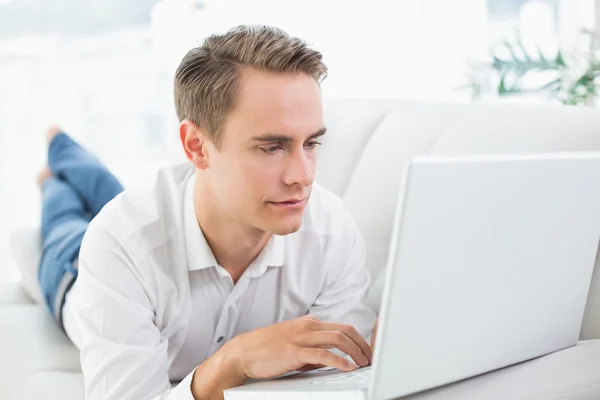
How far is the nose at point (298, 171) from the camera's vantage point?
4.22 ft

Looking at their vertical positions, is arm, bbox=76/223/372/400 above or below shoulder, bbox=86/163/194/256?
below

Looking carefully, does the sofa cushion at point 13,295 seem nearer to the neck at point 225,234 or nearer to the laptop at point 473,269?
the neck at point 225,234

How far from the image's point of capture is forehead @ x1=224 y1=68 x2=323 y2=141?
1317 millimetres

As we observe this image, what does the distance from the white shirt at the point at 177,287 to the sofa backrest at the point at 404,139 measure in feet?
0.73

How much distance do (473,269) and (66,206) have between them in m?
1.78

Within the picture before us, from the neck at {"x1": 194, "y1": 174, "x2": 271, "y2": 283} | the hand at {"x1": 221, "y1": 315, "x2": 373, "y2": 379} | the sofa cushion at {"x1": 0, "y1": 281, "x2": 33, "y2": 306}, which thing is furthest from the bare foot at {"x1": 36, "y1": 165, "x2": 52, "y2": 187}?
the hand at {"x1": 221, "y1": 315, "x2": 373, "y2": 379}

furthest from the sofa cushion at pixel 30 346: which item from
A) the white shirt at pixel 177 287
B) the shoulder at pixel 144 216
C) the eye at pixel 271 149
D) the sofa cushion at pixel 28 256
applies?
the eye at pixel 271 149

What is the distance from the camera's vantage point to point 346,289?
1.69m

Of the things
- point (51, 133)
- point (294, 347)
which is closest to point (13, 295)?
point (51, 133)

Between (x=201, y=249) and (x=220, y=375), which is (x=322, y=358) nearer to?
(x=220, y=375)

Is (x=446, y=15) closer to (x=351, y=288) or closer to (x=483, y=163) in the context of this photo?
(x=351, y=288)

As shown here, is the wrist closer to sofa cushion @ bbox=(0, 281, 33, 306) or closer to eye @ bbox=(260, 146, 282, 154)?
eye @ bbox=(260, 146, 282, 154)

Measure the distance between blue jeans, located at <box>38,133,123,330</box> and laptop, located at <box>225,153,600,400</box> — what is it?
1162 mm

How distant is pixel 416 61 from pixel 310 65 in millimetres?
2764
